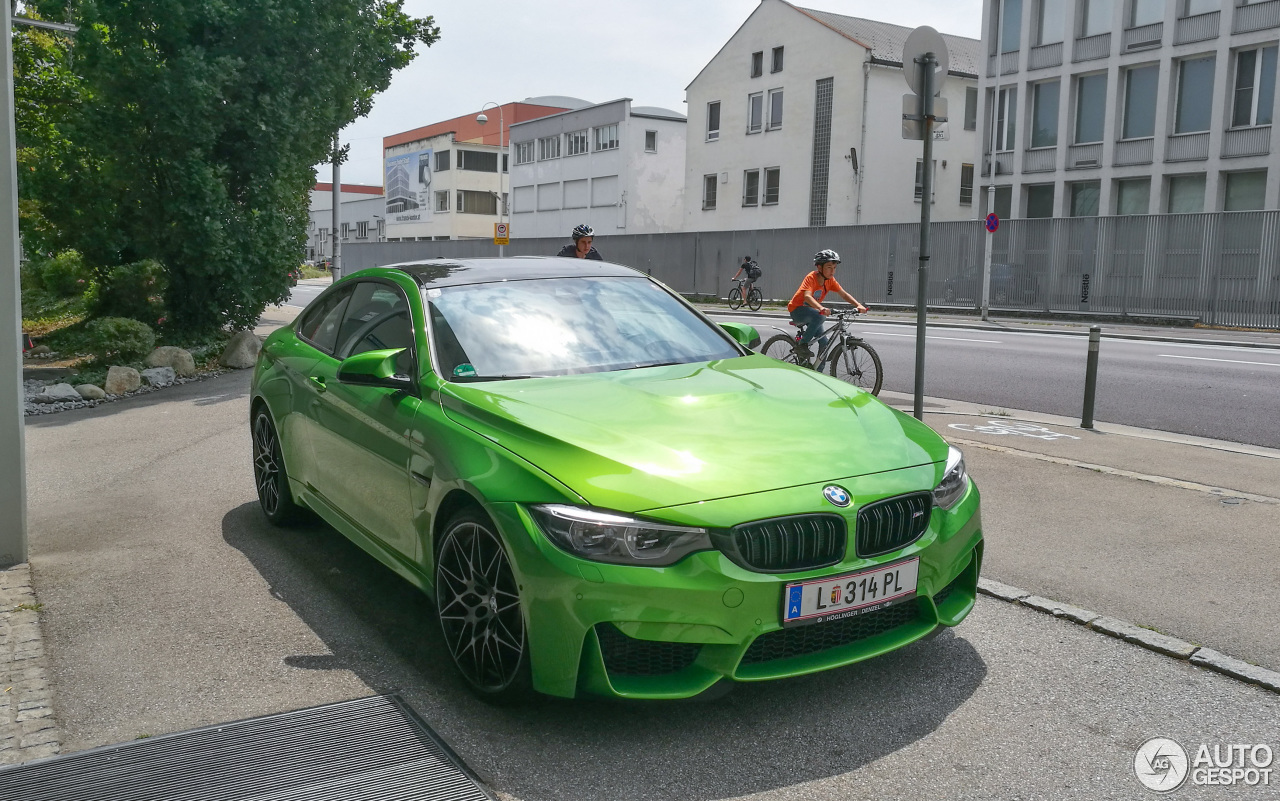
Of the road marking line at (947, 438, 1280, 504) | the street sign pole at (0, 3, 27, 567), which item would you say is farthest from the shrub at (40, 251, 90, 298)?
the road marking line at (947, 438, 1280, 504)

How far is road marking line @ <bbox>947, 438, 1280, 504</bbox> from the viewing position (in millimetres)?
7195

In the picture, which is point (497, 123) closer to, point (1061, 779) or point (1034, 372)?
point (1034, 372)

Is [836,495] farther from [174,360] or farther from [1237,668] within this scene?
[174,360]

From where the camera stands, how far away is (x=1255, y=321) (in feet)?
85.4

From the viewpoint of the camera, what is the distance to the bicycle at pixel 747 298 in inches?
1383

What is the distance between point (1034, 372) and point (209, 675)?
1365 centimetres

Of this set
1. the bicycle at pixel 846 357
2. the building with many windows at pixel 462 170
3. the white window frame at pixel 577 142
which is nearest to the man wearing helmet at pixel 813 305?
the bicycle at pixel 846 357

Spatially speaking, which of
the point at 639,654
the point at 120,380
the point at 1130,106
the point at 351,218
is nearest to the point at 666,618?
the point at 639,654

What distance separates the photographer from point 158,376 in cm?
1431

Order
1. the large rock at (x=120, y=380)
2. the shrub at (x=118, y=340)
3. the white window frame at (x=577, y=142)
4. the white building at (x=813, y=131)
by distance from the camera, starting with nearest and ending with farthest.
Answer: the large rock at (x=120, y=380) → the shrub at (x=118, y=340) → the white building at (x=813, y=131) → the white window frame at (x=577, y=142)

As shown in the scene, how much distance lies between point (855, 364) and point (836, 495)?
344 inches

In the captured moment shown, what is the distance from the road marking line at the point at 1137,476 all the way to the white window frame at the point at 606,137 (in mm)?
59529

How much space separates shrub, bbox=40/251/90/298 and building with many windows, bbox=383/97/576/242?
62933mm

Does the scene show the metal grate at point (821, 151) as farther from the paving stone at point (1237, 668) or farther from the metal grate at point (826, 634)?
the metal grate at point (826, 634)
